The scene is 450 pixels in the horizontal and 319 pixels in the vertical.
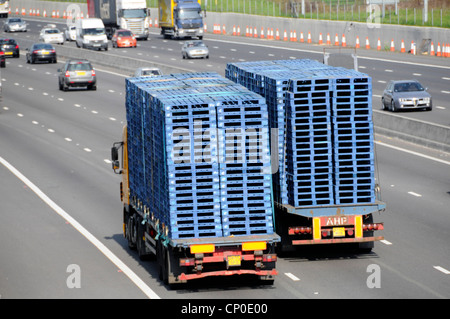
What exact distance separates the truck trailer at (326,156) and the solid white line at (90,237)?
3.13 metres

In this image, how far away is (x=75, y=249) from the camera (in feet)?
71.2

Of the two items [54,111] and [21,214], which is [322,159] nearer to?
[21,214]

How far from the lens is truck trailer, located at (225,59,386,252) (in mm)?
19875

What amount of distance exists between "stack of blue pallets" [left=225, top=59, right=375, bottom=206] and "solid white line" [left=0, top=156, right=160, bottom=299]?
3.26m

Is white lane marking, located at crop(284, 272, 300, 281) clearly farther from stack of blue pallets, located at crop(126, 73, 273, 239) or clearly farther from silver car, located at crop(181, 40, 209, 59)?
silver car, located at crop(181, 40, 209, 59)

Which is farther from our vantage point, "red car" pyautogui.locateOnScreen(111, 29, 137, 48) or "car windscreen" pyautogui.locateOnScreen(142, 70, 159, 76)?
"red car" pyautogui.locateOnScreen(111, 29, 137, 48)

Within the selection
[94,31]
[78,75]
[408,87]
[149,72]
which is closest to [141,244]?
[408,87]

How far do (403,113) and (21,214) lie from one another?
2141 centimetres

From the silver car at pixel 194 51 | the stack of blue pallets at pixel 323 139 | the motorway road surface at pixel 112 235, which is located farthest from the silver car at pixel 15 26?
the stack of blue pallets at pixel 323 139

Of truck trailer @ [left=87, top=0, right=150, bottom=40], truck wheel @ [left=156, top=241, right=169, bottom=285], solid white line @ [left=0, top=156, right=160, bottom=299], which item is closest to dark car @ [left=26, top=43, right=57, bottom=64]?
truck trailer @ [left=87, top=0, right=150, bottom=40]

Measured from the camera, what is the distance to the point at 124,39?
273 ft

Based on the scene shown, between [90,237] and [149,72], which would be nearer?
[90,237]

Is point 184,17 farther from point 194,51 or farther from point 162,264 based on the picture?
point 162,264

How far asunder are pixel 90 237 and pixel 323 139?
5964 millimetres
